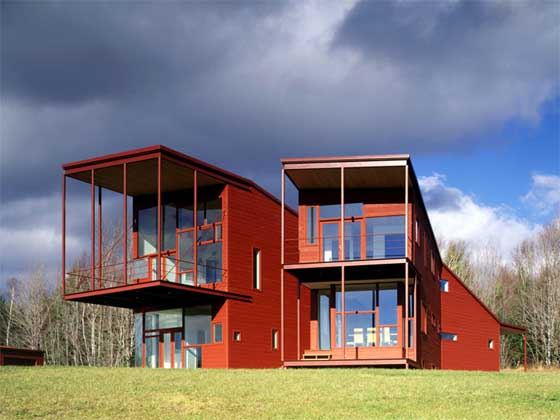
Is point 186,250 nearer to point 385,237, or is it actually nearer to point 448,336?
point 385,237

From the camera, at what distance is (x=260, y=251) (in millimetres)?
30703

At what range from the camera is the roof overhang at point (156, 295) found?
26827 mm

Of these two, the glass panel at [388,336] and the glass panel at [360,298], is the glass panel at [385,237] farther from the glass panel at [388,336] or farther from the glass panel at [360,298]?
the glass panel at [388,336]

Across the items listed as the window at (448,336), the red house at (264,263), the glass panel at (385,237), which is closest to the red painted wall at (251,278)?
the red house at (264,263)

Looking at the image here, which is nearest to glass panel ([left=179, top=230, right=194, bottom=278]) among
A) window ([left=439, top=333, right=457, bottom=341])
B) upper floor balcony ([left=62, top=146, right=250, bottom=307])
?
upper floor balcony ([left=62, top=146, right=250, bottom=307])

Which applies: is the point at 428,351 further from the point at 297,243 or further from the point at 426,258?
the point at 297,243

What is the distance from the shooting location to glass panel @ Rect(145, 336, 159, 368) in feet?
99.3

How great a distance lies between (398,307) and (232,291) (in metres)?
5.44

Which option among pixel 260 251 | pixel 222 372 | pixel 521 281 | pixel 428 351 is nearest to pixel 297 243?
pixel 260 251

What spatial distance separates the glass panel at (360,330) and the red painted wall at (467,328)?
9296 millimetres

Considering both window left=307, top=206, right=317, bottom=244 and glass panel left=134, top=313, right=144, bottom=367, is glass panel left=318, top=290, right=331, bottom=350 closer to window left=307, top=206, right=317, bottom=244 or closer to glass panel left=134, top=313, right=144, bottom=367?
window left=307, top=206, right=317, bottom=244

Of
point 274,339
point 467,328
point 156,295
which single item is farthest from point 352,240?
point 467,328

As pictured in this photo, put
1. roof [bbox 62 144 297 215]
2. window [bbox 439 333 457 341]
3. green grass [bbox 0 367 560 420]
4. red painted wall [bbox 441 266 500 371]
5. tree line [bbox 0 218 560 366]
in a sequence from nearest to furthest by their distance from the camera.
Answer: green grass [bbox 0 367 560 420], roof [bbox 62 144 297 215], window [bbox 439 333 457 341], red painted wall [bbox 441 266 500 371], tree line [bbox 0 218 560 366]

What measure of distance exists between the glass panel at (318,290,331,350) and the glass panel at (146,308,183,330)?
4826mm
